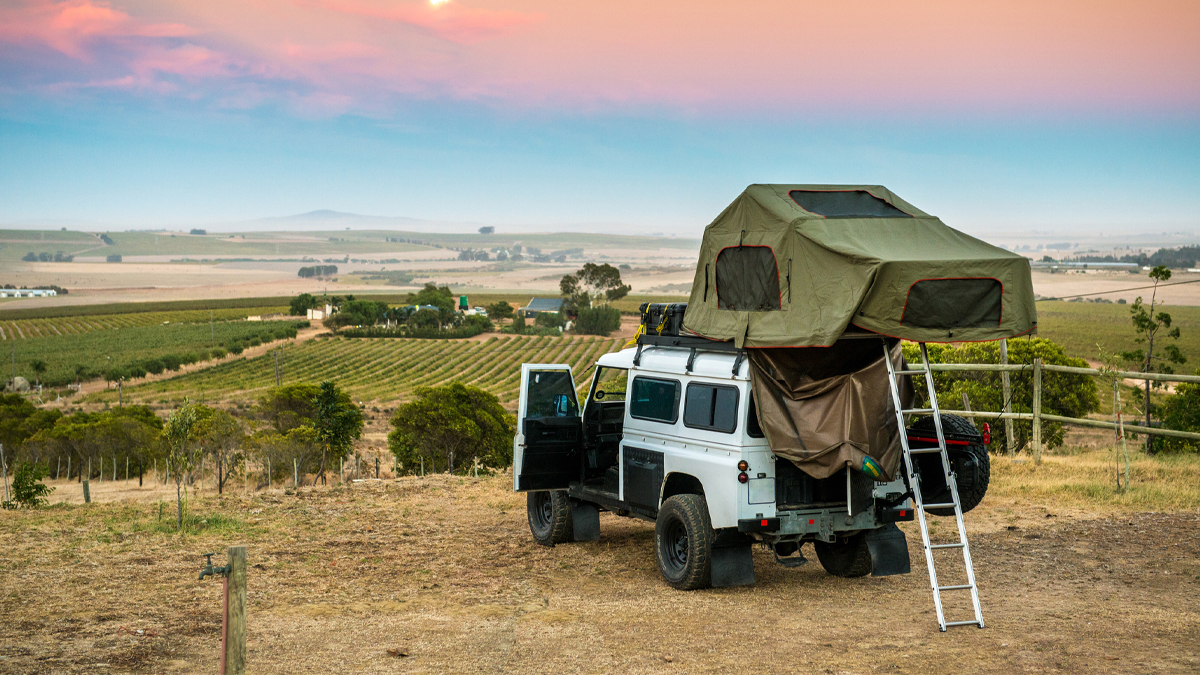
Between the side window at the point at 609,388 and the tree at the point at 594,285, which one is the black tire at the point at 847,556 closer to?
the side window at the point at 609,388

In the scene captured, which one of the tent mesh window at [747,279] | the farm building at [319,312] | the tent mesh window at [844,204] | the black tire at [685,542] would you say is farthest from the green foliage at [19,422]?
the farm building at [319,312]

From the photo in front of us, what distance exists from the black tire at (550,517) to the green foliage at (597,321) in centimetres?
10608

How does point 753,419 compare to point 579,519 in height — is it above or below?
above

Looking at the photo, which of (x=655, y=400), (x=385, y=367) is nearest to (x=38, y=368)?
(x=385, y=367)

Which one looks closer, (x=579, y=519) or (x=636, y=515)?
(x=636, y=515)

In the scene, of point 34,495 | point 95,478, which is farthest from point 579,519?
point 95,478

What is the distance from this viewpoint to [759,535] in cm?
862

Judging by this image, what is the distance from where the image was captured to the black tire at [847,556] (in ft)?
30.2

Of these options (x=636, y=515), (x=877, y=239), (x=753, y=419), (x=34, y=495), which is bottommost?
(x=34, y=495)

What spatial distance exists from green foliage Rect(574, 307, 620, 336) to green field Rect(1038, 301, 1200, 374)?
4897 centimetres

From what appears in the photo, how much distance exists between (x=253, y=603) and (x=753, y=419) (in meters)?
4.80

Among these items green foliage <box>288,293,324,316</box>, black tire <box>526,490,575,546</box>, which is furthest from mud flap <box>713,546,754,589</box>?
green foliage <box>288,293,324,316</box>

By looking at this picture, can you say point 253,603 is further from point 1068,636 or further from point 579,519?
point 1068,636

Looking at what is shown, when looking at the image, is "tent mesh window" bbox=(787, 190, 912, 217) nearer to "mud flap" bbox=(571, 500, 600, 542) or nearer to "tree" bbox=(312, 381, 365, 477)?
"mud flap" bbox=(571, 500, 600, 542)
